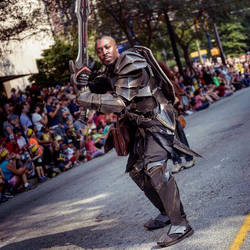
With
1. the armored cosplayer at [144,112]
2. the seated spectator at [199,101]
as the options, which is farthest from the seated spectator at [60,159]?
the armored cosplayer at [144,112]

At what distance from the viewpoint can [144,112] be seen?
4.32m

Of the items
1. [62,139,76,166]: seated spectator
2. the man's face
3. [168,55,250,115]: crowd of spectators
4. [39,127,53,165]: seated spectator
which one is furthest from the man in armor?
[168,55,250,115]: crowd of spectators

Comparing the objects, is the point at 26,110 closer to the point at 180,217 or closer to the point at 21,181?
the point at 21,181

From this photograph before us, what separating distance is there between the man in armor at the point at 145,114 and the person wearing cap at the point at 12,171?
7561 millimetres

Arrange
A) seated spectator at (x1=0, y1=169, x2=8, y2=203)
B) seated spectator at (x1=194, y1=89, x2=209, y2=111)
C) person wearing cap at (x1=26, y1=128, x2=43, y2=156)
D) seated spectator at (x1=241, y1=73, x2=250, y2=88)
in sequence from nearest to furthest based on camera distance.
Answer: seated spectator at (x1=0, y1=169, x2=8, y2=203), person wearing cap at (x1=26, y1=128, x2=43, y2=156), seated spectator at (x1=194, y1=89, x2=209, y2=111), seated spectator at (x1=241, y1=73, x2=250, y2=88)

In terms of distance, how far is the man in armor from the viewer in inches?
159

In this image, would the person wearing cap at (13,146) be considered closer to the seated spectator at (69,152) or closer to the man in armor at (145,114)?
the seated spectator at (69,152)

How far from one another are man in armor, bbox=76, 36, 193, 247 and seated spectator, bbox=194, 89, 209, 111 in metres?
14.6

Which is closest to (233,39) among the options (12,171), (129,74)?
(12,171)

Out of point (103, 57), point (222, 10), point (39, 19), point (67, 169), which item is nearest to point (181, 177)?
point (103, 57)

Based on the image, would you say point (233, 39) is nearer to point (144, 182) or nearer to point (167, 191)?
point (144, 182)

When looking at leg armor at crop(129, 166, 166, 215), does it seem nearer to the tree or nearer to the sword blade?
the sword blade

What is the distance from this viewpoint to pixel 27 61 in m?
23.3

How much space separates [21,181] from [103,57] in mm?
8190
